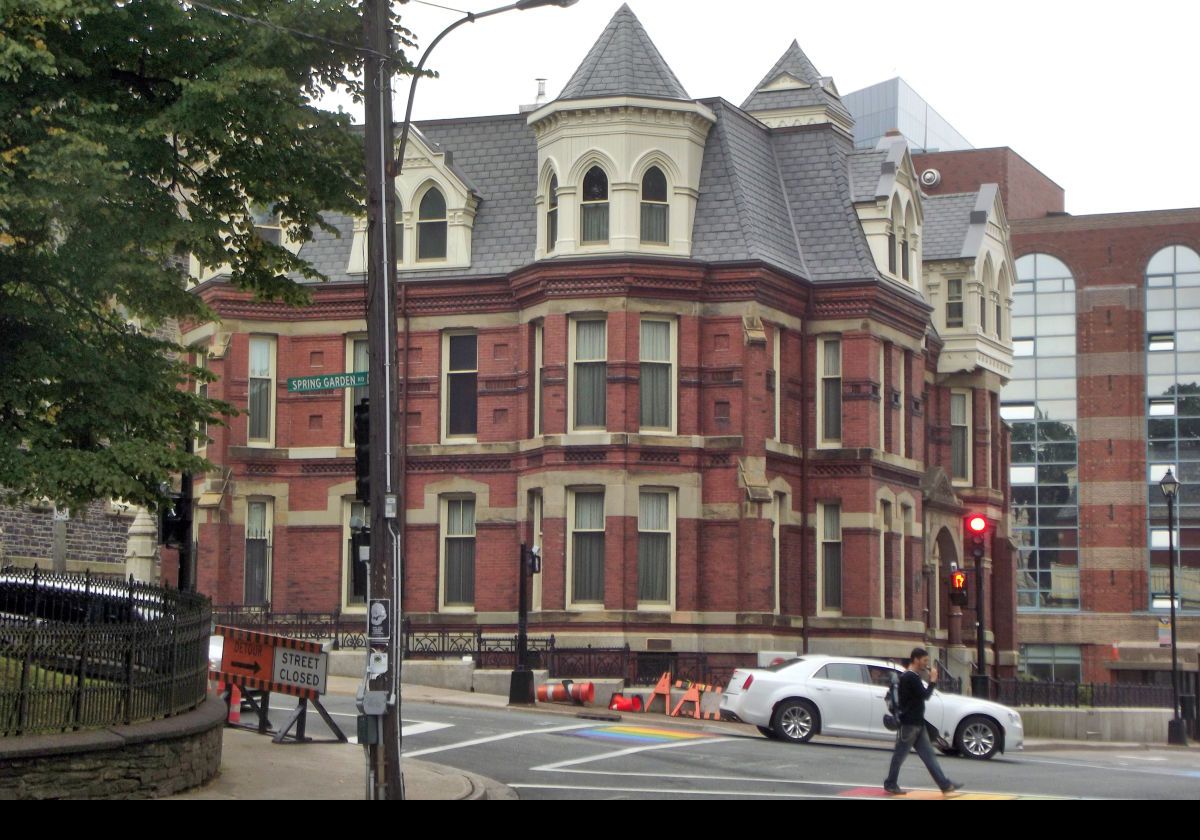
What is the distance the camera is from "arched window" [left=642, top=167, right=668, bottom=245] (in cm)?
3838

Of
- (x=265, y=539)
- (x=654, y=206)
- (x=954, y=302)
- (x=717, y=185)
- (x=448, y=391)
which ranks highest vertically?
(x=717, y=185)

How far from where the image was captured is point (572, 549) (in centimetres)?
3731

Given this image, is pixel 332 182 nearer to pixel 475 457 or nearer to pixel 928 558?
pixel 475 457

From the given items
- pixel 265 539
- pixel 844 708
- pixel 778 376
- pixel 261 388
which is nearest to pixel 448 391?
pixel 261 388

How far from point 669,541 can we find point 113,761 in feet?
68.8

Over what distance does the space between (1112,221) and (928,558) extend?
1665 inches

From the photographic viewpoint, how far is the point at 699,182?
129 feet

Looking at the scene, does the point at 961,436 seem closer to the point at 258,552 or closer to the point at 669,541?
the point at 669,541

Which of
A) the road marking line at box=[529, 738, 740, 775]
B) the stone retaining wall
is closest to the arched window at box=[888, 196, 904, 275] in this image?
the road marking line at box=[529, 738, 740, 775]

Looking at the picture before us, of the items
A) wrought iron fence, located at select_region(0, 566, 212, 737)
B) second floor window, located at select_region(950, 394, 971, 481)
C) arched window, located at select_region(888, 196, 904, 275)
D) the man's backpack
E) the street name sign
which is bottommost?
the man's backpack

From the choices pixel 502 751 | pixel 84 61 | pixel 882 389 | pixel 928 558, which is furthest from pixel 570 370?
pixel 84 61

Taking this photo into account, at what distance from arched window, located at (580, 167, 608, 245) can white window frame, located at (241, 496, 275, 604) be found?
9.38 meters

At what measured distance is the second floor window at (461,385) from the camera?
39500 millimetres

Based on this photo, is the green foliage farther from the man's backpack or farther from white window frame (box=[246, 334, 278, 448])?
white window frame (box=[246, 334, 278, 448])
